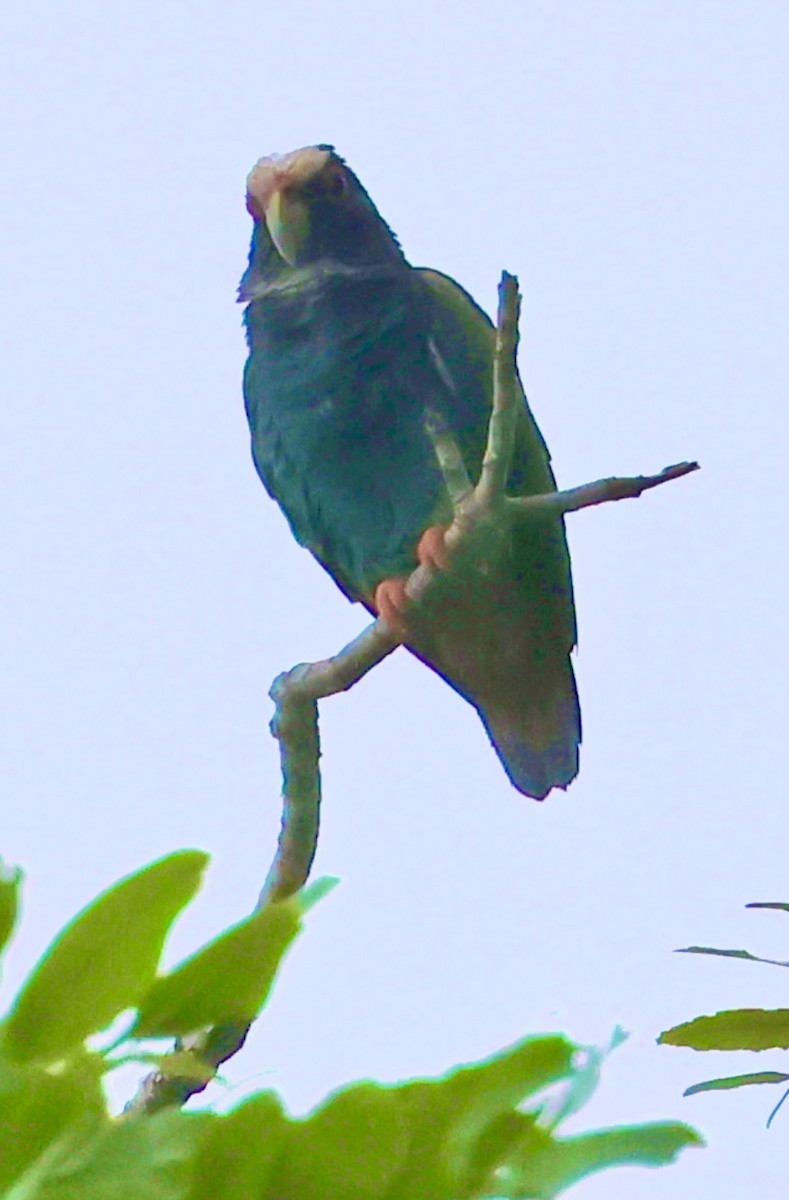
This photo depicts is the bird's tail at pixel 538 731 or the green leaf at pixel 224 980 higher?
the bird's tail at pixel 538 731

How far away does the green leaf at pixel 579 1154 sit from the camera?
608 mm

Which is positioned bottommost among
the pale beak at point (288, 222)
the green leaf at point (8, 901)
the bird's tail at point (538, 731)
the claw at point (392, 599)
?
the green leaf at point (8, 901)

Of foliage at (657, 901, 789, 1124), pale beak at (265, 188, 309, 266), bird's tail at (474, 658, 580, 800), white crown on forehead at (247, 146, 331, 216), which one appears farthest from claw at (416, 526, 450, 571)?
foliage at (657, 901, 789, 1124)

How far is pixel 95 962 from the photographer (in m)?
0.65

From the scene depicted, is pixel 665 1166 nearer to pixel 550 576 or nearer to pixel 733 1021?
pixel 733 1021

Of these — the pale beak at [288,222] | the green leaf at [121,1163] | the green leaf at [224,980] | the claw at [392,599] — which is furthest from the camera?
the pale beak at [288,222]

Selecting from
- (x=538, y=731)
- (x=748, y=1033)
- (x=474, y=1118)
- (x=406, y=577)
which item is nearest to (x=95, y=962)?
(x=474, y=1118)

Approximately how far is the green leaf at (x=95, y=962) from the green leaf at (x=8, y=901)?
3 cm

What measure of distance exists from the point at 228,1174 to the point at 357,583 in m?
3.21

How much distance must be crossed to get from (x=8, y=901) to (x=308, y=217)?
3.62 m

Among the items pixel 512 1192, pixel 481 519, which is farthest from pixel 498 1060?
pixel 481 519

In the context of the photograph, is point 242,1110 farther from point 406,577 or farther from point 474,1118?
point 406,577

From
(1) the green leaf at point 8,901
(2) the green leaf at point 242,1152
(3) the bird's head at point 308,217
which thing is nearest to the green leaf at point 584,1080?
(2) the green leaf at point 242,1152

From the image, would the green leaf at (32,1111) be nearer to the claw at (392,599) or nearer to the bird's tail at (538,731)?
the claw at (392,599)
